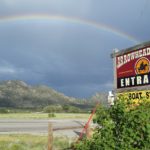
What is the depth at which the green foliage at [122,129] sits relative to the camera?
26.1 feet

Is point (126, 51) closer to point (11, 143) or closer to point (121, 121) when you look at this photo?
point (121, 121)

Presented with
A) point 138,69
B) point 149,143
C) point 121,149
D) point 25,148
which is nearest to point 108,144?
point 121,149

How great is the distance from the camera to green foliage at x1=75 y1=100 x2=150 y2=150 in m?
7.96

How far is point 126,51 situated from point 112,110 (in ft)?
12.7

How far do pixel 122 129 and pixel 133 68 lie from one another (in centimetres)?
380

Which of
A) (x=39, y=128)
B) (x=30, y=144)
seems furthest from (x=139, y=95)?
(x=39, y=128)

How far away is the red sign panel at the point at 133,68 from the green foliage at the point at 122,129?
2898 mm

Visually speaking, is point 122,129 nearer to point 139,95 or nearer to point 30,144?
point 139,95

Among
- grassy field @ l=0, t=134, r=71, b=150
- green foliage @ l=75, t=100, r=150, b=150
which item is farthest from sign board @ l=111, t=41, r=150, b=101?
grassy field @ l=0, t=134, r=71, b=150

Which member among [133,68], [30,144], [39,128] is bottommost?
Answer: [30,144]

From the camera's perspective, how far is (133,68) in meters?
11.7

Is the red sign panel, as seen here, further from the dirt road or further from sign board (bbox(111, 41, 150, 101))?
the dirt road

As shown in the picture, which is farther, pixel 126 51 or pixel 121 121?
pixel 126 51

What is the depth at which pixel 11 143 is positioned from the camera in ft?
60.0
